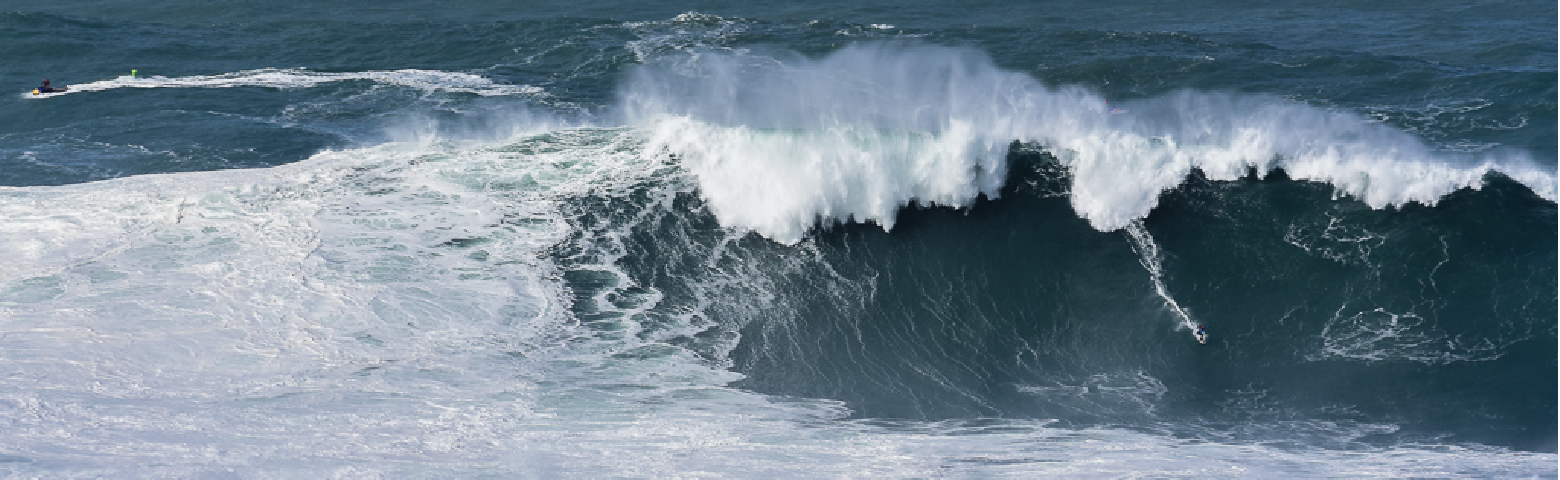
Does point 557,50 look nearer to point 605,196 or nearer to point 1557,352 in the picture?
point 605,196

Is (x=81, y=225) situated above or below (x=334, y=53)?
below

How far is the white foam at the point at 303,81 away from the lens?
34.1 m

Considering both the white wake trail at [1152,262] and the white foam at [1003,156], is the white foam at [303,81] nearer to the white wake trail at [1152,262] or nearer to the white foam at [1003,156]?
the white foam at [1003,156]

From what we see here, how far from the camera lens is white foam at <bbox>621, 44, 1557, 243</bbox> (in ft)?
74.3

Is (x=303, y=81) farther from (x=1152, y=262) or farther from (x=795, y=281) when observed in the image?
(x=1152, y=262)

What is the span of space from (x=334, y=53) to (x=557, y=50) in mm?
6962

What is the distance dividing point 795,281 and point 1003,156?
198 inches

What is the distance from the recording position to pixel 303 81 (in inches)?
1389

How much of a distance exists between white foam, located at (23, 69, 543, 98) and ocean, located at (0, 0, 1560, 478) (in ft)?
3.28

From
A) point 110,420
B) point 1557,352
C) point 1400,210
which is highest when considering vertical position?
point 1400,210

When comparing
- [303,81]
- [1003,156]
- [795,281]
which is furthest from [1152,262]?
[303,81]

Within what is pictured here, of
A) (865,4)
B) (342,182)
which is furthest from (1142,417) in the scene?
(865,4)

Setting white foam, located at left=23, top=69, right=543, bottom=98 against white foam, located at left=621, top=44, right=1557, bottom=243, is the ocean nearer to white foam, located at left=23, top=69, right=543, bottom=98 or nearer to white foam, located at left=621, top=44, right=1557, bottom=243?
white foam, located at left=621, top=44, right=1557, bottom=243

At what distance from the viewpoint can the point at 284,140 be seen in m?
29.6
